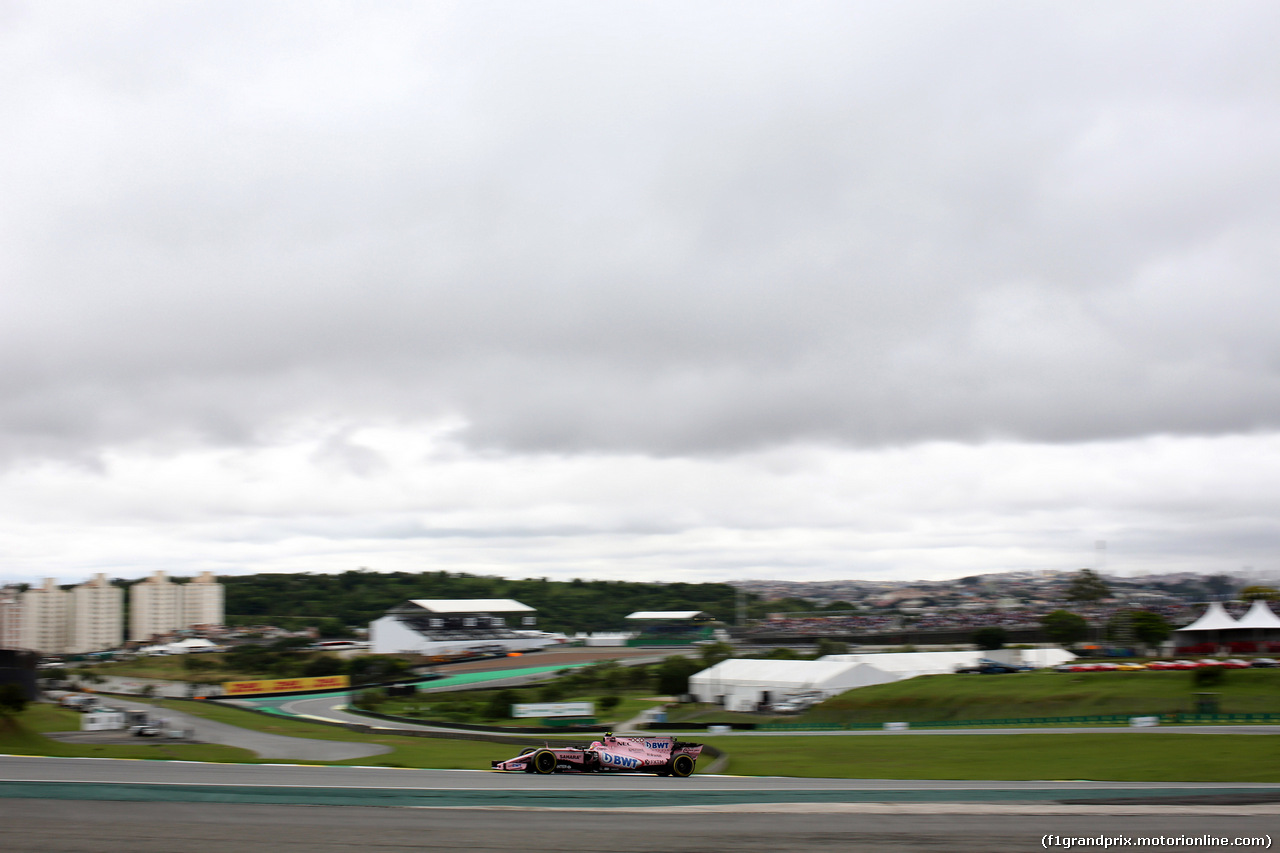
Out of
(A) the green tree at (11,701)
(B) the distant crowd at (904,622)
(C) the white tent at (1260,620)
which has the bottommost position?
(B) the distant crowd at (904,622)

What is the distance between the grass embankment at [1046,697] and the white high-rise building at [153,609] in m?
140

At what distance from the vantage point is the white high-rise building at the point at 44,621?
147 meters

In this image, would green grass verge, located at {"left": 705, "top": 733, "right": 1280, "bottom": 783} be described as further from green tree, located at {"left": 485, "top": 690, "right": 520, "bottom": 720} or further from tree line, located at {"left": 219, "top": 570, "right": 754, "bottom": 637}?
tree line, located at {"left": 219, "top": 570, "right": 754, "bottom": 637}

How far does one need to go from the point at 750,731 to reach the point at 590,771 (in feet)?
68.0

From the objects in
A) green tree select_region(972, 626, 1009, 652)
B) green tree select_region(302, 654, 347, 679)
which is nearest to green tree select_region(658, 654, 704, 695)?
green tree select_region(972, 626, 1009, 652)

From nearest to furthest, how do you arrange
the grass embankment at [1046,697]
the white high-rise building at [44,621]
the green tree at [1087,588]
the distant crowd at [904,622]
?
the grass embankment at [1046,697] < the distant crowd at [904,622] < the green tree at [1087,588] < the white high-rise building at [44,621]

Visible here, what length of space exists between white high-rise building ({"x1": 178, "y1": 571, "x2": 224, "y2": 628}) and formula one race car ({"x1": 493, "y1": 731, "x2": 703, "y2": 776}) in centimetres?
15312

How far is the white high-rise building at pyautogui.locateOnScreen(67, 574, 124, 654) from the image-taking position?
149m

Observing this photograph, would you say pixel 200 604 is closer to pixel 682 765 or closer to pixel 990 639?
pixel 990 639

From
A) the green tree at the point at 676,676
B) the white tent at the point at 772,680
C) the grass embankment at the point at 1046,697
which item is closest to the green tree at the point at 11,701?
the grass embankment at the point at 1046,697

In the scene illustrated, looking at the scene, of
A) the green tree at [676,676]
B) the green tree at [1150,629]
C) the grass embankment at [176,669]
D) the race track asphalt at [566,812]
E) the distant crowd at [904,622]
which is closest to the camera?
the race track asphalt at [566,812]

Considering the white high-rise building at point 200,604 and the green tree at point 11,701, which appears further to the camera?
the white high-rise building at point 200,604

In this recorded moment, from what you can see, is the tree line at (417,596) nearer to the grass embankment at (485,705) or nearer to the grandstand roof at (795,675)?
the grass embankment at (485,705)

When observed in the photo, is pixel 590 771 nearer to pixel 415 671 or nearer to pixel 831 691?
pixel 831 691
